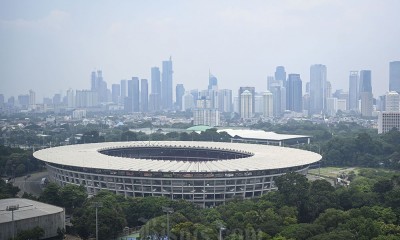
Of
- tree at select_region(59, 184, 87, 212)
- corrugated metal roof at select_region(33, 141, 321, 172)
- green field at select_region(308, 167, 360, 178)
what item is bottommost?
green field at select_region(308, 167, 360, 178)

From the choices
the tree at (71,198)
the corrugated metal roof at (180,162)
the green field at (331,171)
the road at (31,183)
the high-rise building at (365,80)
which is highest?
the high-rise building at (365,80)

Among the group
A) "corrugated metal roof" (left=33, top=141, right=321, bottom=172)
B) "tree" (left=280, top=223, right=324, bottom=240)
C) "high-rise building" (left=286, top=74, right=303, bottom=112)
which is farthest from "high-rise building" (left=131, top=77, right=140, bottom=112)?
"tree" (left=280, top=223, right=324, bottom=240)

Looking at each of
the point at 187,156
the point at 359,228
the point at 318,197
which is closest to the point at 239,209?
the point at 318,197

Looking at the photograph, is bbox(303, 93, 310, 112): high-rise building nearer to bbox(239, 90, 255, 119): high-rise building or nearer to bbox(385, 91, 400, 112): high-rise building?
bbox(239, 90, 255, 119): high-rise building

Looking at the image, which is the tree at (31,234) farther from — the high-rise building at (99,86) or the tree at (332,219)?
the high-rise building at (99,86)

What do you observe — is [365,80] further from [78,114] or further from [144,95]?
[78,114]

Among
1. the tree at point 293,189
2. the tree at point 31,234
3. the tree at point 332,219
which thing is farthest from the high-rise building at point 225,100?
the tree at point 31,234

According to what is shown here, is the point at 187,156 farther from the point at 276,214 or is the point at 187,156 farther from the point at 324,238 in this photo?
the point at 324,238
